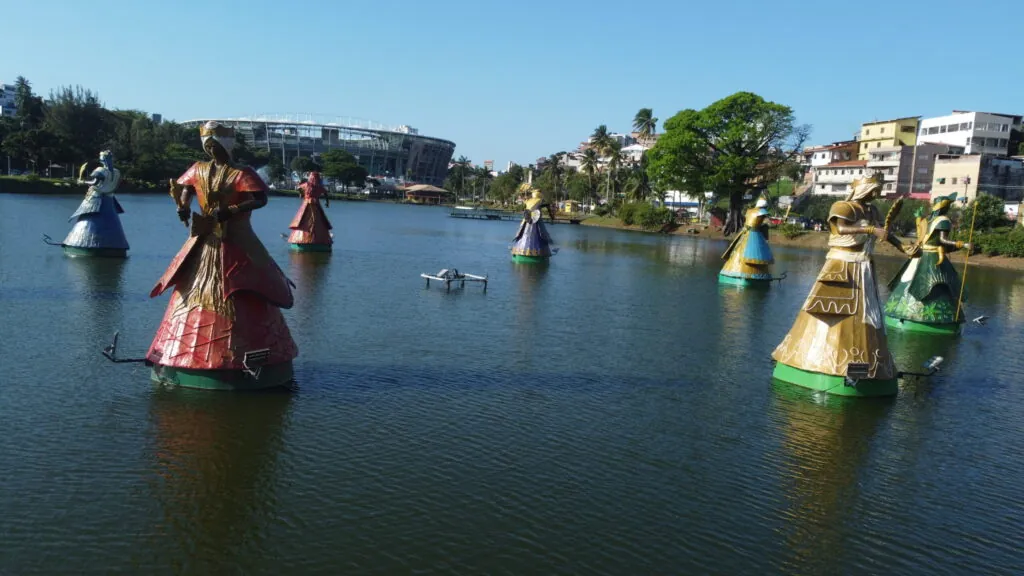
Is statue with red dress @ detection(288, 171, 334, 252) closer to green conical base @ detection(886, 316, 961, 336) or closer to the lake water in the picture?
the lake water

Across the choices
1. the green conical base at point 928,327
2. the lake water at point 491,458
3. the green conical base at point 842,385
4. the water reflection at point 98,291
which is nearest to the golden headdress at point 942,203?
the green conical base at point 928,327

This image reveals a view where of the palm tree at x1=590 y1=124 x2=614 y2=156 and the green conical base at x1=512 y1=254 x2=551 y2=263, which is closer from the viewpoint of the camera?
the green conical base at x1=512 y1=254 x2=551 y2=263

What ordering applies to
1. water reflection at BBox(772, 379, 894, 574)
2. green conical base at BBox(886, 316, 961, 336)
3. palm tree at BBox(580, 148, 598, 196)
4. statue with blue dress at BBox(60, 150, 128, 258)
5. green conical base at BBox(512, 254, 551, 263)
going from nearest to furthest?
water reflection at BBox(772, 379, 894, 574) < green conical base at BBox(886, 316, 961, 336) < statue with blue dress at BBox(60, 150, 128, 258) < green conical base at BBox(512, 254, 551, 263) < palm tree at BBox(580, 148, 598, 196)

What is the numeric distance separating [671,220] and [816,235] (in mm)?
18633

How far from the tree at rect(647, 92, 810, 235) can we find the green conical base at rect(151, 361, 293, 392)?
202 ft

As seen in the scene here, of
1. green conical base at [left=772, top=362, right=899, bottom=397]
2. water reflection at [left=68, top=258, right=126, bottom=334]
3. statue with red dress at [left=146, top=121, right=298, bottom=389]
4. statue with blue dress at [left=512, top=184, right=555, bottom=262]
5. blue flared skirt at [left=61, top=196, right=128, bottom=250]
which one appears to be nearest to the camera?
statue with red dress at [left=146, top=121, right=298, bottom=389]

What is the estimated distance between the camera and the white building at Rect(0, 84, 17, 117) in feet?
455

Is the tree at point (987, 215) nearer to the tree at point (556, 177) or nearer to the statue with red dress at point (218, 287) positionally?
the statue with red dress at point (218, 287)

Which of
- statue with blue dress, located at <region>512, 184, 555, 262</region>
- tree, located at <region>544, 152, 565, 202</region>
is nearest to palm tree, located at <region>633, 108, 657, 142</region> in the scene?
tree, located at <region>544, 152, 565, 202</region>

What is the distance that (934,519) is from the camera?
31.1 feet

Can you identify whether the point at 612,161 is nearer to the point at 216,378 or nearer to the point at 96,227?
the point at 96,227

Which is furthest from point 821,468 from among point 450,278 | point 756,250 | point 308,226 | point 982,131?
point 982,131

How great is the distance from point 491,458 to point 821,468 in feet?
16.1

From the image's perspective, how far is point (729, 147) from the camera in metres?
69.9
